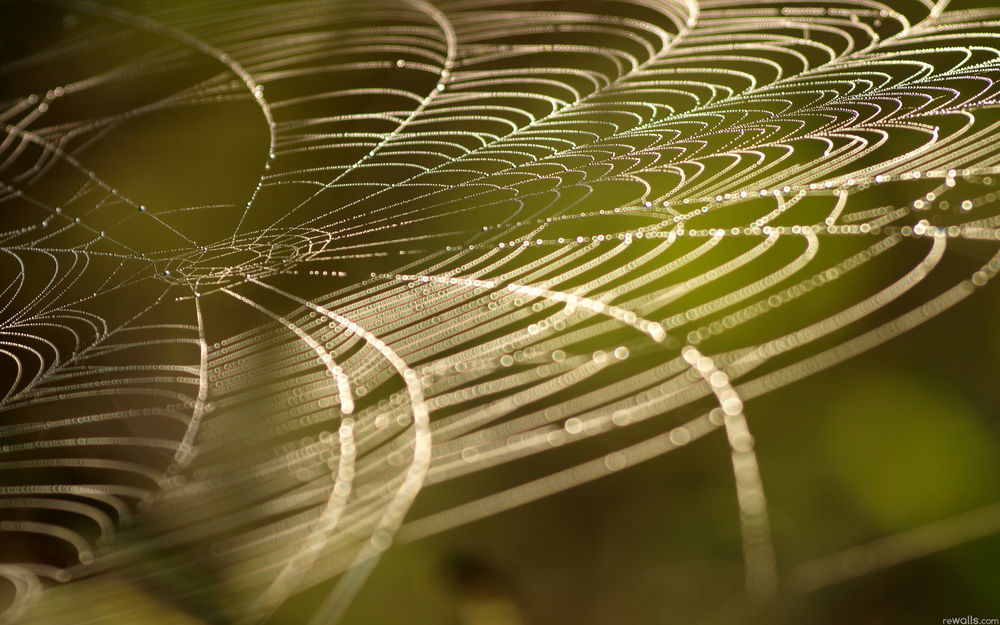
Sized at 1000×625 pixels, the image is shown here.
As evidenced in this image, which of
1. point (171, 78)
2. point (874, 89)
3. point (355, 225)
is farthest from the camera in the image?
point (171, 78)

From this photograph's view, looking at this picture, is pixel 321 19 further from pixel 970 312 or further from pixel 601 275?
pixel 970 312

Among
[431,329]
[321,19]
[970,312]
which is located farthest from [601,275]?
[321,19]

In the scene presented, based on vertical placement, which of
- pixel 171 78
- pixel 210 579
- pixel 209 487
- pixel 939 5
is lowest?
pixel 210 579

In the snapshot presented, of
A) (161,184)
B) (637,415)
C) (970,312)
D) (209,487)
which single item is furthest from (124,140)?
(970,312)

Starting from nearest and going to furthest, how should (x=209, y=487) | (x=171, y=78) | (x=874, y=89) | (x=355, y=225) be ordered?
(x=209, y=487)
(x=874, y=89)
(x=355, y=225)
(x=171, y=78)

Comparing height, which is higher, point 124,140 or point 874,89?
point 874,89

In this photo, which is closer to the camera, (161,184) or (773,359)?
(773,359)

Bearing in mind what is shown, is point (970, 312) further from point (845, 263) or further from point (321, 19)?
point (321, 19)
